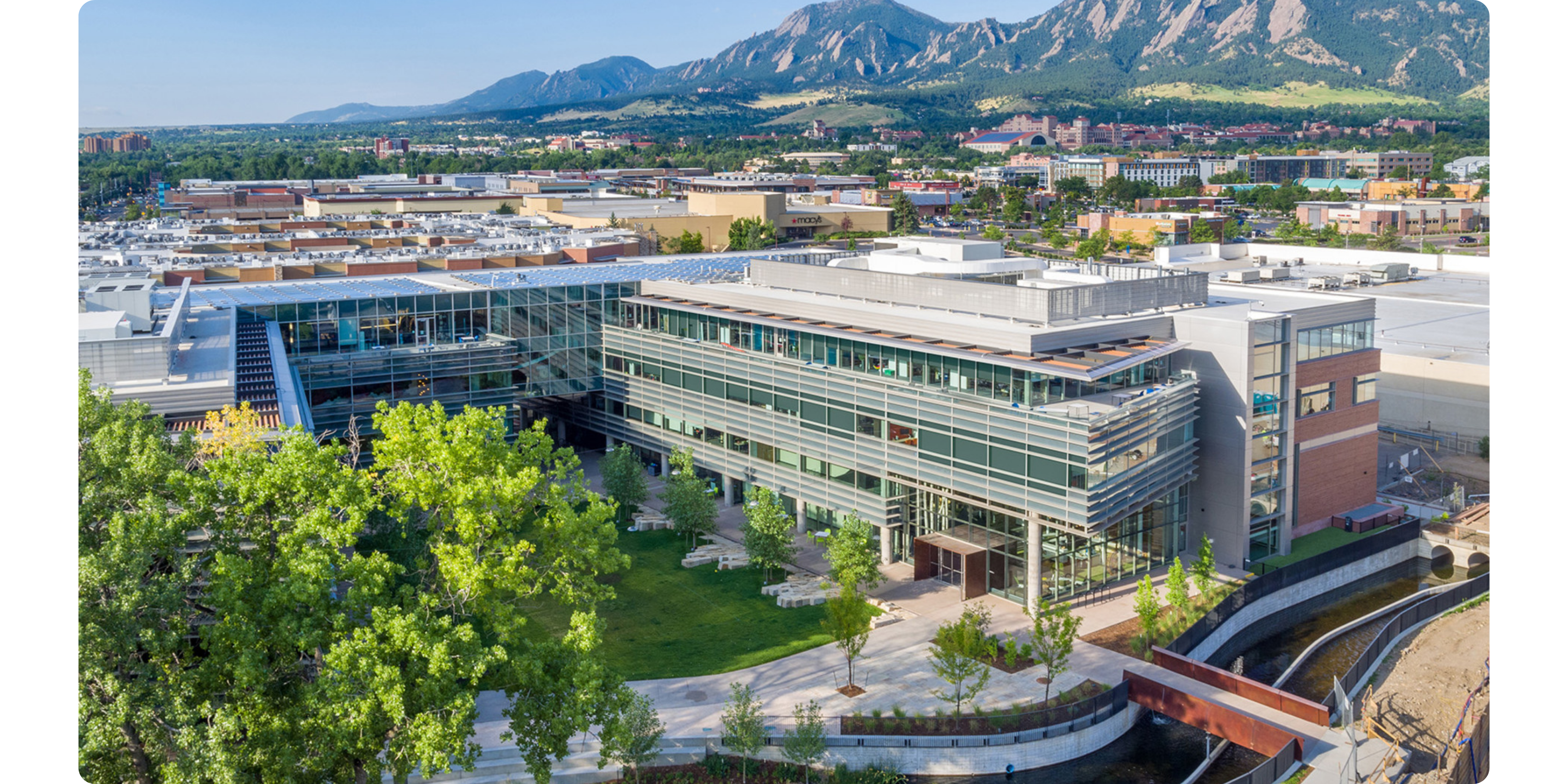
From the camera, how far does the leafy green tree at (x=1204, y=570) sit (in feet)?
113

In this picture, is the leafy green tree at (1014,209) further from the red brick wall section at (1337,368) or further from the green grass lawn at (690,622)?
the green grass lawn at (690,622)

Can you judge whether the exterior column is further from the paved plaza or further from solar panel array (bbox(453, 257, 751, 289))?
solar panel array (bbox(453, 257, 751, 289))

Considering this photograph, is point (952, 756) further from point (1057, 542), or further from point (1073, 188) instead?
point (1073, 188)

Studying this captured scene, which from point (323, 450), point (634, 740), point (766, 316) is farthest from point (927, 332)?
point (323, 450)

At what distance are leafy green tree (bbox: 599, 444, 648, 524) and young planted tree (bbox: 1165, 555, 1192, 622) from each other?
716 inches

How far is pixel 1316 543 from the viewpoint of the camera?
40.5 m

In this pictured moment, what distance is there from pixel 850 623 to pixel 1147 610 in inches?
315

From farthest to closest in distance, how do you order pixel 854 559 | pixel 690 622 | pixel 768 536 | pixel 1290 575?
pixel 1290 575 → pixel 768 536 → pixel 690 622 → pixel 854 559

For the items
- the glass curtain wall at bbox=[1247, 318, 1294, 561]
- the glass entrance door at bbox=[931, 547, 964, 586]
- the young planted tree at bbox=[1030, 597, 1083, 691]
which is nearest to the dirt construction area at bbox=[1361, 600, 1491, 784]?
the glass curtain wall at bbox=[1247, 318, 1294, 561]

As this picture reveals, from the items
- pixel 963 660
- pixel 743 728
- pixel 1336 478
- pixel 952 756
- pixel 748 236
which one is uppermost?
pixel 748 236

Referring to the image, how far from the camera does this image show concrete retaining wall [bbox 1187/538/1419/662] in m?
33.7

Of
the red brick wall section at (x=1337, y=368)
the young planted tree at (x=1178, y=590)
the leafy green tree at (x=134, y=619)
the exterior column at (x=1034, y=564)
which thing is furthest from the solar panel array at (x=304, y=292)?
the red brick wall section at (x=1337, y=368)

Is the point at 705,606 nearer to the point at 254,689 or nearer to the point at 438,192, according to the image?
the point at 254,689

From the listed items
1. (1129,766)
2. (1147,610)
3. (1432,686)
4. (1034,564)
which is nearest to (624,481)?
(1034,564)
